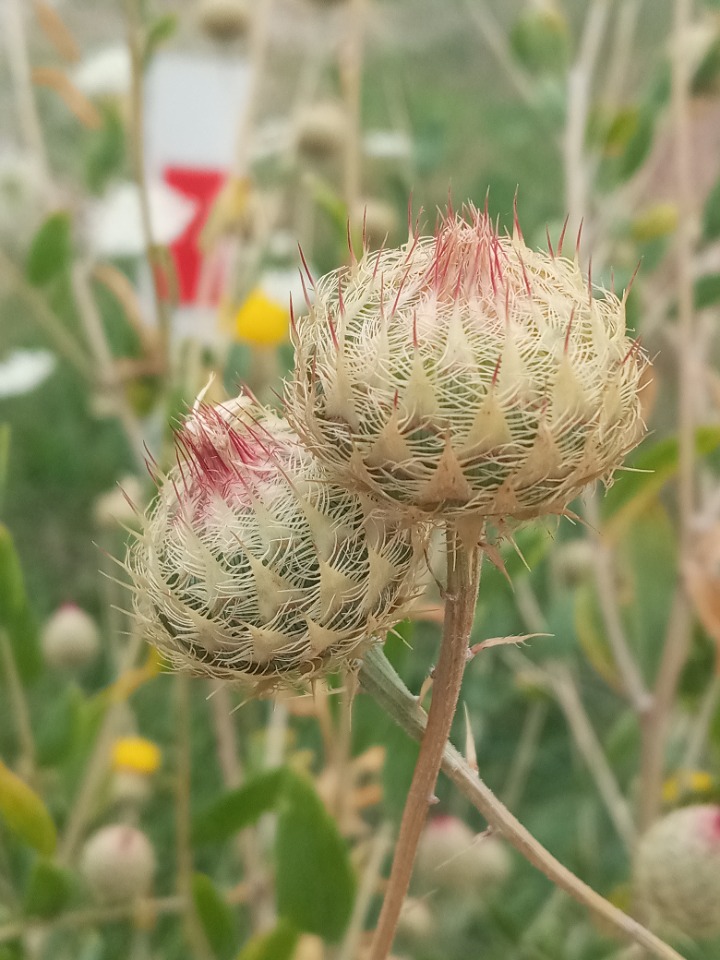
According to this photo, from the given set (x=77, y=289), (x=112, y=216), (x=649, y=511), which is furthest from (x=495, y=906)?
(x=112, y=216)

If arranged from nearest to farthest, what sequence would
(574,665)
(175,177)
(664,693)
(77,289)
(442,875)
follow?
(664,693)
(442,875)
(77,289)
(175,177)
(574,665)

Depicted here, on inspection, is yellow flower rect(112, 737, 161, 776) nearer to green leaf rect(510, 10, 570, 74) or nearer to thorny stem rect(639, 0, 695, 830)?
thorny stem rect(639, 0, 695, 830)

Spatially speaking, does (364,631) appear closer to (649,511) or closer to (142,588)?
(142,588)

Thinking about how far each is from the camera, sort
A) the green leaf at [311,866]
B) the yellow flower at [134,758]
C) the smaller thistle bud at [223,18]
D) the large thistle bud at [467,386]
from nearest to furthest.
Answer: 1. the large thistle bud at [467,386]
2. the green leaf at [311,866]
3. the yellow flower at [134,758]
4. the smaller thistle bud at [223,18]

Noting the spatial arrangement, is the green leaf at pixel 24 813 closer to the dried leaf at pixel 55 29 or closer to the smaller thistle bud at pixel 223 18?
the dried leaf at pixel 55 29

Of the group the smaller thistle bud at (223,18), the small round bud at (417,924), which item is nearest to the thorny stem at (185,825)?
the small round bud at (417,924)
